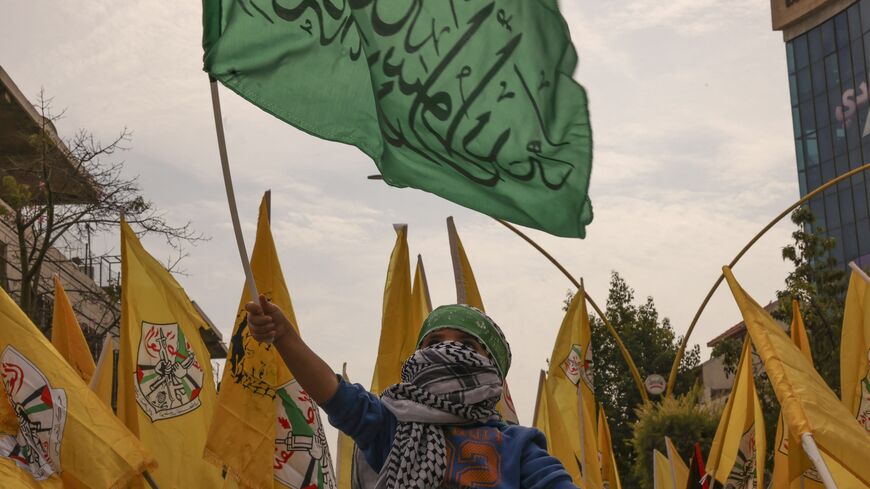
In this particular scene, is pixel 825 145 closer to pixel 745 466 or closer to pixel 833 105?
pixel 833 105

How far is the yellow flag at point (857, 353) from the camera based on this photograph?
33.3 ft

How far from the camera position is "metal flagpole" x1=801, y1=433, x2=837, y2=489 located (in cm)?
558

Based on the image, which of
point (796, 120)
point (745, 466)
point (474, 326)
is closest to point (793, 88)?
point (796, 120)

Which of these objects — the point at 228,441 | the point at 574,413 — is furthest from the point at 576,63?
the point at 574,413

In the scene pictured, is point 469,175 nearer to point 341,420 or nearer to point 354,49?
point 354,49

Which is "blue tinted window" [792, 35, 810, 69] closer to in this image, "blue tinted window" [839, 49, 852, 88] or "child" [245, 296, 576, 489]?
"blue tinted window" [839, 49, 852, 88]

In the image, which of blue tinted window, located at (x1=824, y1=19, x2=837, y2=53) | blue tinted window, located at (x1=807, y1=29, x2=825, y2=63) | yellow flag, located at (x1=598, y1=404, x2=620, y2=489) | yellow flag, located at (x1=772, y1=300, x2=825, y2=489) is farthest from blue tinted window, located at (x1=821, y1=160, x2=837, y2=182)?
yellow flag, located at (x1=772, y1=300, x2=825, y2=489)

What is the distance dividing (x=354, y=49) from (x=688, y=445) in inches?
953

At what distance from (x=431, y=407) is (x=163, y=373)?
23.6 feet

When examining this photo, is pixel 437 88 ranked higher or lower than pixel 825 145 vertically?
lower

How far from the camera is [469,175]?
5.21 m

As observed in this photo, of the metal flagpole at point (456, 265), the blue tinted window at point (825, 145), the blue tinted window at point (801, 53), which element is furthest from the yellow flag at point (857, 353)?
the blue tinted window at point (801, 53)

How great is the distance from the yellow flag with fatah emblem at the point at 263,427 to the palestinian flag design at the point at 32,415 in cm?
173

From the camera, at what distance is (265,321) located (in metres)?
3.35
